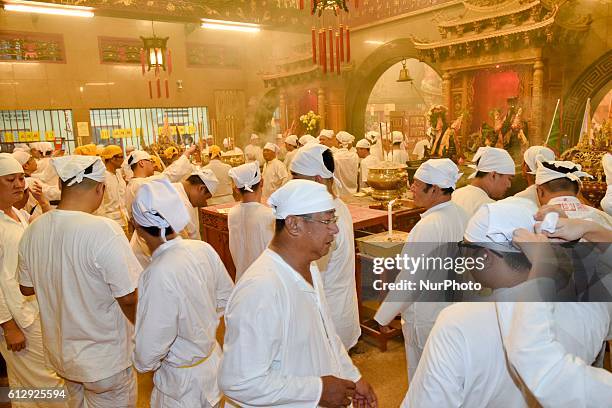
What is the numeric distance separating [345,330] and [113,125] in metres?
12.6

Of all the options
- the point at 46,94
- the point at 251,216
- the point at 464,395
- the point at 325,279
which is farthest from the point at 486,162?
the point at 46,94

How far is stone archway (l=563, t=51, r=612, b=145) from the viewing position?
7096mm

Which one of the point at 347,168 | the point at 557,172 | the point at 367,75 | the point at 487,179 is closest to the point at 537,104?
the point at 347,168

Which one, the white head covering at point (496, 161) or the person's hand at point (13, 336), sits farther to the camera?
the white head covering at point (496, 161)

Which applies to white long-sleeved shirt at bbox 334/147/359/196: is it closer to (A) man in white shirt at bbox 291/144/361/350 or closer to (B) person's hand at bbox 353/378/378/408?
(A) man in white shirt at bbox 291/144/361/350

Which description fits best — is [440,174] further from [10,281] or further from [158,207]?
[10,281]

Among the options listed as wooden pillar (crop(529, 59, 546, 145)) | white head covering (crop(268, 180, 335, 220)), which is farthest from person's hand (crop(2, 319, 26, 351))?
wooden pillar (crop(529, 59, 546, 145))

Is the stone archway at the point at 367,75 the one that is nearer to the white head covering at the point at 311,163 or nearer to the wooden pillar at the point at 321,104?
the wooden pillar at the point at 321,104

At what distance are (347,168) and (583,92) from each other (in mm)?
4115

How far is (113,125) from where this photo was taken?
13461 millimetres

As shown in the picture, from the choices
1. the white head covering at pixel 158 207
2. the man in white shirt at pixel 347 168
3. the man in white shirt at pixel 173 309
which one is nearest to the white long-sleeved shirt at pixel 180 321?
the man in white shirt at pixel 173 309

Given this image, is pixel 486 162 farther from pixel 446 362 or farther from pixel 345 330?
pixel 446 362

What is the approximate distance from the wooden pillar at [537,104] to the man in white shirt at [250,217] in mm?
6202

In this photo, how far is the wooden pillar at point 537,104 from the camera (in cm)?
749
